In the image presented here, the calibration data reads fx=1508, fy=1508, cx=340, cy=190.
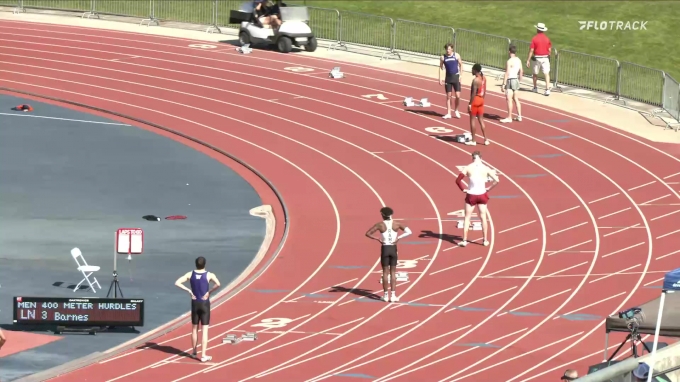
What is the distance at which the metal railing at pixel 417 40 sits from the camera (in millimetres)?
36781

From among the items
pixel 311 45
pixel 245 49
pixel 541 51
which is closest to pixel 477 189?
pixel 541 51

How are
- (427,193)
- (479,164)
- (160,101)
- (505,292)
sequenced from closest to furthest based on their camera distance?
(505,292) < (479,164) < (427,193) < (160,101)

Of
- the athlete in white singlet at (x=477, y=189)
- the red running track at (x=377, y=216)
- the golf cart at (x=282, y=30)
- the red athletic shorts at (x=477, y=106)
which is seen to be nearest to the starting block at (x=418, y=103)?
the red running track at (x=377, y=216)

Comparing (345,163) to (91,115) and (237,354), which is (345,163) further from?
(237,354)

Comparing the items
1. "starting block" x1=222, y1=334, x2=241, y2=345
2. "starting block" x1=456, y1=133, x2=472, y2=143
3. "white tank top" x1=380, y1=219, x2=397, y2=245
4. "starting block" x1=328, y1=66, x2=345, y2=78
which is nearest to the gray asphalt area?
"starting block" x1=222, y1=334, x2=241, y2=345

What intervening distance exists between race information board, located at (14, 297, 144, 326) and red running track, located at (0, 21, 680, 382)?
620 mm

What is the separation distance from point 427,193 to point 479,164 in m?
3.95

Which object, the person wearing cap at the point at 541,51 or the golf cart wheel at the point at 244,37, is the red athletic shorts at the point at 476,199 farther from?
the golf cart wheel at the point at 244,37

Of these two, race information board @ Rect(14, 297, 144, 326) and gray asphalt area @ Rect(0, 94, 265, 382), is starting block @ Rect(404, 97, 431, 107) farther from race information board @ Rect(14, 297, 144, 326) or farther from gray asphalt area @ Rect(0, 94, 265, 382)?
race information board @ Rect(14, 297, 144, 326)

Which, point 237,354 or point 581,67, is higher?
point 581,67

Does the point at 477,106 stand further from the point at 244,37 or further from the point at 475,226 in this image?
the point at 244,37

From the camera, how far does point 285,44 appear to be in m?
40.9

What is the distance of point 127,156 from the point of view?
32.4 meters

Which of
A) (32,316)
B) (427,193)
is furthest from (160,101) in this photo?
(32,316)
